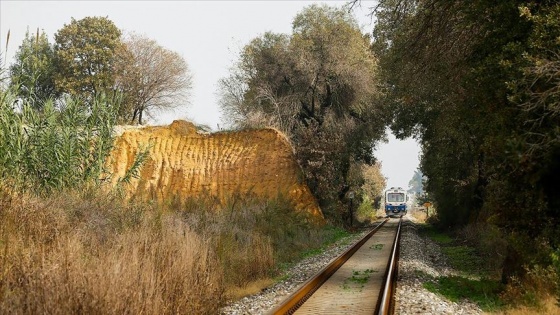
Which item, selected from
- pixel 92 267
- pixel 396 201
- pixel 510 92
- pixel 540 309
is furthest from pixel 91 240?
pixel 396 201

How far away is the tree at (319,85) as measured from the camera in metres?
34.8

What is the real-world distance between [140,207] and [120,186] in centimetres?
247

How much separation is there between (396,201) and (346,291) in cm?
5149

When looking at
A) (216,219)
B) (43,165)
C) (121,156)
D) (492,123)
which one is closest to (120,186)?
(43,165)

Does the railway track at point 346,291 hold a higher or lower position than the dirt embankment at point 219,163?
lower

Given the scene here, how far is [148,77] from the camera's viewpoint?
49750 millimetres

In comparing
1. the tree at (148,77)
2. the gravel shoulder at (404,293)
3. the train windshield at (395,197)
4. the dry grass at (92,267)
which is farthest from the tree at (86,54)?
the dry grass at (92,267)

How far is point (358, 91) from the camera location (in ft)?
117

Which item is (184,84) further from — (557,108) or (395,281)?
(557,108)

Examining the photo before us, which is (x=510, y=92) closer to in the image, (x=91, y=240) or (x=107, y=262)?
(x=107, y=262)

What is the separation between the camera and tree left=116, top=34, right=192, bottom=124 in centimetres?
4834

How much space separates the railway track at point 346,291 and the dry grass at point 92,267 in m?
1.66

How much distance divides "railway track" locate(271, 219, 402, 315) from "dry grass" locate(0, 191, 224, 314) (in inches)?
65.3

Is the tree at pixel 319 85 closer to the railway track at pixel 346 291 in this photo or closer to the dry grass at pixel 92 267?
the railway track at pixel 346 291
